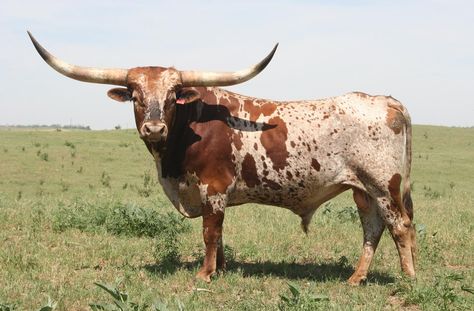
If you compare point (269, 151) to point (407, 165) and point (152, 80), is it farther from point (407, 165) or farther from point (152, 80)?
point (407, 165)

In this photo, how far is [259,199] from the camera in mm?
6863

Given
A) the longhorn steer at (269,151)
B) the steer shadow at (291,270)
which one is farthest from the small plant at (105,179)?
the longhorn steer at (269,151)

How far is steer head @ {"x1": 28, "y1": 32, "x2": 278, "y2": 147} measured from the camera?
6.18 meters

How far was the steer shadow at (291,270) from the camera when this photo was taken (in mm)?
6910

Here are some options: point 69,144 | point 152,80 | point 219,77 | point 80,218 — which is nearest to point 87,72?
point 152,80

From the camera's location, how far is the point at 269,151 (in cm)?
670

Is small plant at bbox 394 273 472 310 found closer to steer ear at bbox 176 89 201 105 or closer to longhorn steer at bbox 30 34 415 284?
longhorn steer at bbox 30 34 415 284

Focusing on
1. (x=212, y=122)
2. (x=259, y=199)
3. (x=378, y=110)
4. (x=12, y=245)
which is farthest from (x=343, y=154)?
(x=12, y=245)

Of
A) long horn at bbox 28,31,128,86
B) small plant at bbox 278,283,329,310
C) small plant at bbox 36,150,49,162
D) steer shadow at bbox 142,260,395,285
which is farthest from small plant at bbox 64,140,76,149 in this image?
small plant at bbox 278,283,329,310

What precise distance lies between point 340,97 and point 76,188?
37.9 ft

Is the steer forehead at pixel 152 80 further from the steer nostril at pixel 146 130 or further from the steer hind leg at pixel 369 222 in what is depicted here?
the steer hind leg at pixel 369 222

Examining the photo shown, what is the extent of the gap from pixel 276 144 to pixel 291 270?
5.22ft

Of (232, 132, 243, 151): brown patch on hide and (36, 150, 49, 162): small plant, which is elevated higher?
(232, 132, 243, 151): brown patch on hide

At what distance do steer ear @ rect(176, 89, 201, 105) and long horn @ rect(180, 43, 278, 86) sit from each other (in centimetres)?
14
